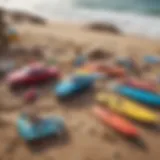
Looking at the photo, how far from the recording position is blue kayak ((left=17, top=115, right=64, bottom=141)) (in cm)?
250

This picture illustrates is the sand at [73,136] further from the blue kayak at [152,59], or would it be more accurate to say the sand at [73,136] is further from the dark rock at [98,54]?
the blue kayak at [152,59]

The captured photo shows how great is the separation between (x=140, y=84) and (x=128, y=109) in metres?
0.43

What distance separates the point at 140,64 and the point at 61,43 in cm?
109

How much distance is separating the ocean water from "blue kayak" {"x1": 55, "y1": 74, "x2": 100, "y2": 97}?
300cm

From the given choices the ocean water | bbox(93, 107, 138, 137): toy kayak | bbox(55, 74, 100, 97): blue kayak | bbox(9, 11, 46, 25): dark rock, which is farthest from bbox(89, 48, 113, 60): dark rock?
bbox(9, 11, 46, 25): dark rock

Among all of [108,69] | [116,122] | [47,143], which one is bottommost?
[47,143]

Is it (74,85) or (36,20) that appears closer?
(74,85)

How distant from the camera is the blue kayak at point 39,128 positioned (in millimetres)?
2496

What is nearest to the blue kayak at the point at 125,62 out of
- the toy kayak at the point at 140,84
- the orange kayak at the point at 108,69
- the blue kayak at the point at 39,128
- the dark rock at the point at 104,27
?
the orange kayak at the point at 108,69

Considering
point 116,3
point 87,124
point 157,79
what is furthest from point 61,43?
point 116,3

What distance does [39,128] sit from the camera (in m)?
2.53

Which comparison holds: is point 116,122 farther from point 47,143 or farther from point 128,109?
point 47,143

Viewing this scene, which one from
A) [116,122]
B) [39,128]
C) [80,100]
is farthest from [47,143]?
[80,100]

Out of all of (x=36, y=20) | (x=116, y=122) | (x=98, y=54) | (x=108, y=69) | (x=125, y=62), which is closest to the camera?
(x=116, y=122)
